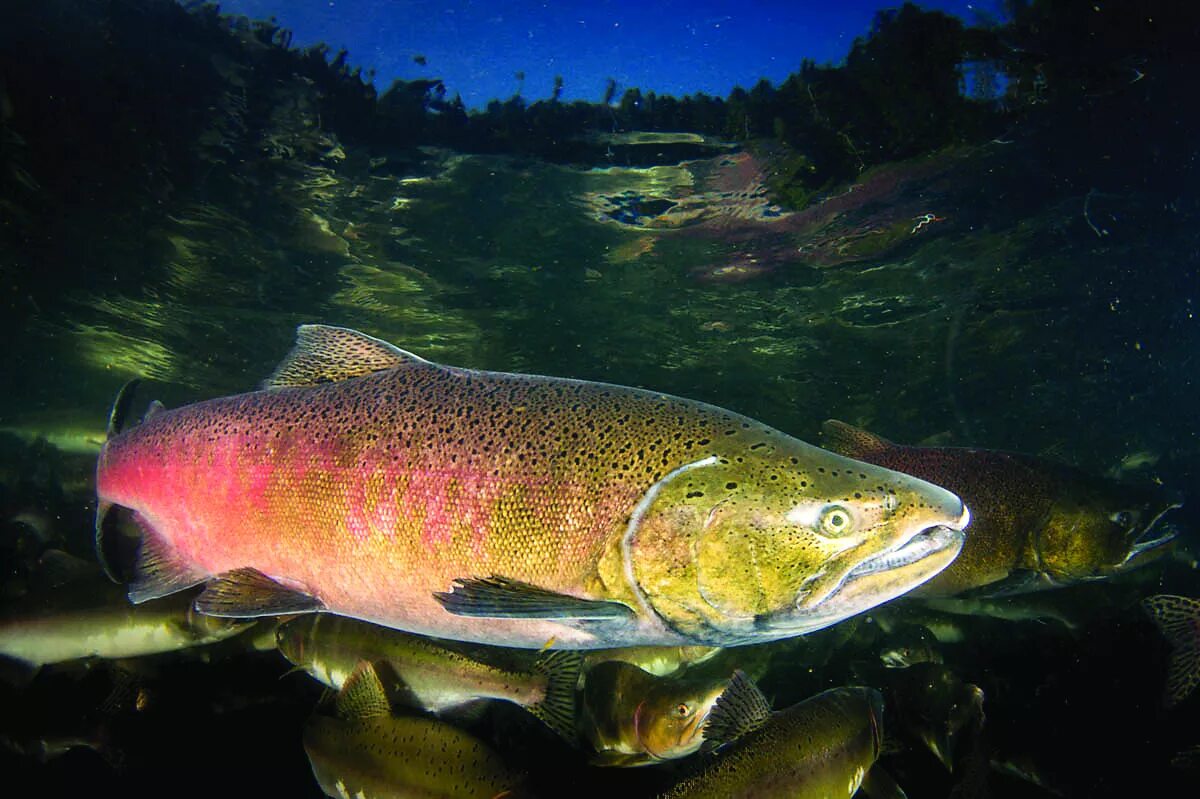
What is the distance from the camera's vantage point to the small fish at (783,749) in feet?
7.14

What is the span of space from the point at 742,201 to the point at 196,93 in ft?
30.4

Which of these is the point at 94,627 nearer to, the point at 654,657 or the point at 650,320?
the point at 654,657

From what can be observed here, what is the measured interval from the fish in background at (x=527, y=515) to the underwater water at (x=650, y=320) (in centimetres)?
7

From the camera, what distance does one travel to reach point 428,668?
2.80 metres

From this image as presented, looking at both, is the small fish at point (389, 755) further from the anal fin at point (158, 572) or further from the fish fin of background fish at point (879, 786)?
the fish fin of background fish at point (879, 786)

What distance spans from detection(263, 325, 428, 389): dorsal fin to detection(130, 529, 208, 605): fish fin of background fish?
101 centimetres

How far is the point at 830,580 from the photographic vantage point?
1769mm

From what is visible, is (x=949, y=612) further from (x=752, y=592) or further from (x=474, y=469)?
(x=474, y=469)

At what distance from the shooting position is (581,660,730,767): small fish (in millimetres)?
2572

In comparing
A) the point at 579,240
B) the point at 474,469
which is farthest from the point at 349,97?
the point at 474,469

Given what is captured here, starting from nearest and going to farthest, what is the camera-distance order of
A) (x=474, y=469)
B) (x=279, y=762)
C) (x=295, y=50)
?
(x=474, y=469), (x=279, y=762), (x=295, y=50)

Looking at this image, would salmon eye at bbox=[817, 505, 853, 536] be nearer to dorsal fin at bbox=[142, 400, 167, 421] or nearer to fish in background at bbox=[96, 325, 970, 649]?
fish in background at bbox=[96, 325, 970, 649]

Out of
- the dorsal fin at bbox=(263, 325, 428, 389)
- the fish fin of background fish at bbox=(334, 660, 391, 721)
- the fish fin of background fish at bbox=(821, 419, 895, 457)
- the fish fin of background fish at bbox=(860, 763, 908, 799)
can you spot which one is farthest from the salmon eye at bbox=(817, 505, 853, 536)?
the fish fin of background fish at bbox=(821, 419, 895, 457)

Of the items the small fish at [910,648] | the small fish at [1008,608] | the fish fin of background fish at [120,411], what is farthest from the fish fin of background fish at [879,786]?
the fish fin of background fish at [120,411]
